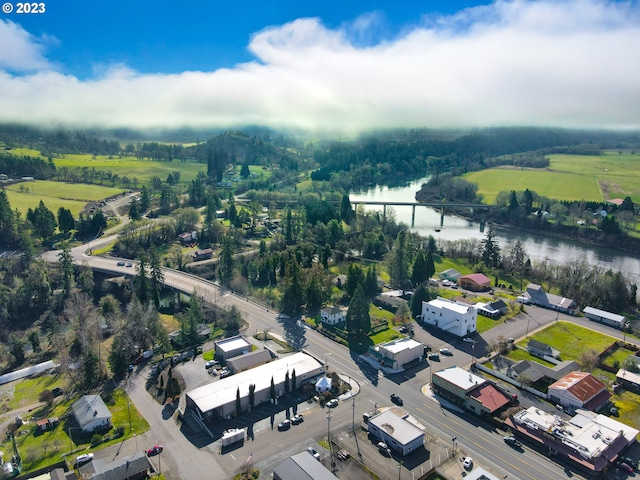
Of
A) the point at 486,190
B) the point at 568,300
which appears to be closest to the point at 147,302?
the point at 568,300

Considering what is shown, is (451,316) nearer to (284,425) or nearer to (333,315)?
(333,315)

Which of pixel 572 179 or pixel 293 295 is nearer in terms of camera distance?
pixel 293 295

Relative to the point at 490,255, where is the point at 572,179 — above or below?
above

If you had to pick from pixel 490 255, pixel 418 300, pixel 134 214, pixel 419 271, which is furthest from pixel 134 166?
pixel 418 300

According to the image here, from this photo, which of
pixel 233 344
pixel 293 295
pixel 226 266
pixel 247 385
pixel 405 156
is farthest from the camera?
pixel 405 156

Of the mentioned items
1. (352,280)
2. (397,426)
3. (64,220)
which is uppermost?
(64,220)

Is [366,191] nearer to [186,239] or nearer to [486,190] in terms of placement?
[486,190]
